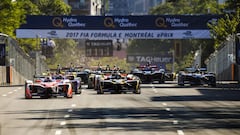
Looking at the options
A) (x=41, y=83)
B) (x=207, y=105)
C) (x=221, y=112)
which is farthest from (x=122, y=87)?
(x=221, y=112)

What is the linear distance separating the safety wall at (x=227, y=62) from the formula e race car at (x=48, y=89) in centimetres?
2624

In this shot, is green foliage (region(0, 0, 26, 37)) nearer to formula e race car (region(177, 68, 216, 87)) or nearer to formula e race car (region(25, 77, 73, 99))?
formula e race car (region(177, 68, 216, 87))

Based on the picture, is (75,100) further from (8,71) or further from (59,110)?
(8,71)

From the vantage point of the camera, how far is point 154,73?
63.7 metres

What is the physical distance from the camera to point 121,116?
94.6ft

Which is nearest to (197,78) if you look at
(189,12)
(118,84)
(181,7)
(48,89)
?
(118,84)

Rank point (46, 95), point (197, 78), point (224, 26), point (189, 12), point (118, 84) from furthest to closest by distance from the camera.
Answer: point (189, 12)
point (224, 26)
point (197, 78)
point (118, 84)
point (46, 95)

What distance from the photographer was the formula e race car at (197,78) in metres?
55.8

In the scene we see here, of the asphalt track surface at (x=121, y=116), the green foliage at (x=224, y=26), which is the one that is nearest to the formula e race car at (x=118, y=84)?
the asphalt track surface at (x=121, y=116)

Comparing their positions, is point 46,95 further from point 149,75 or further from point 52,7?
point 52,7

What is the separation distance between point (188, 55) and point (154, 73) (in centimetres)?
9015

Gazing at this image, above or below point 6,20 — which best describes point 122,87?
below

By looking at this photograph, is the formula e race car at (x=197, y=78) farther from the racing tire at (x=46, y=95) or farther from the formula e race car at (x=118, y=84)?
the racing tire at (x=46, y=95)

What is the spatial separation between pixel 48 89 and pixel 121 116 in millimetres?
12649
